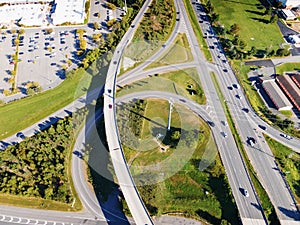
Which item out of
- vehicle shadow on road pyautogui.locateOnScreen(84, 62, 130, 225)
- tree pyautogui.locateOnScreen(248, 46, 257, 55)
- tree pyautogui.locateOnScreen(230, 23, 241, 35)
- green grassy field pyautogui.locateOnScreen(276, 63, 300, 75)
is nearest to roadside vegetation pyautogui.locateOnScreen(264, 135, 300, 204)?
green grassy field pyautogui.locateOnScreen(276, 63, 300, 75)

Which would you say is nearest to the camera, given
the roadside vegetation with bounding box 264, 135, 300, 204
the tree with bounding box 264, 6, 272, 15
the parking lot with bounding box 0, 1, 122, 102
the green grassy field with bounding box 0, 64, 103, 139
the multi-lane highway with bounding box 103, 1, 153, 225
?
the multi-lane highway with bounding box 103, 1, 153, 225

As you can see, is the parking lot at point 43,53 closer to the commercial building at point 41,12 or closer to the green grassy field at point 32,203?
the commercial building at point 41,12

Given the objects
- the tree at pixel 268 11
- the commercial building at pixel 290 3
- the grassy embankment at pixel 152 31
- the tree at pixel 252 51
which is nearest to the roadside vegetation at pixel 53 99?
the grassy embankment at pixel 152 31

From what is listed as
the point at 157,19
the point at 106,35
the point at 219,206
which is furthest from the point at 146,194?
the point at 157,19

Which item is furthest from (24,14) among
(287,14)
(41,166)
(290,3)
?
(290,3)

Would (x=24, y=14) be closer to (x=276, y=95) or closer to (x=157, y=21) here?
(x=157, y=21)

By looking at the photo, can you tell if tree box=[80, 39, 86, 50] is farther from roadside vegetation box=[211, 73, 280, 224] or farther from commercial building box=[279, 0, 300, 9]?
commercial building box=[279, 0, 300, 9]
